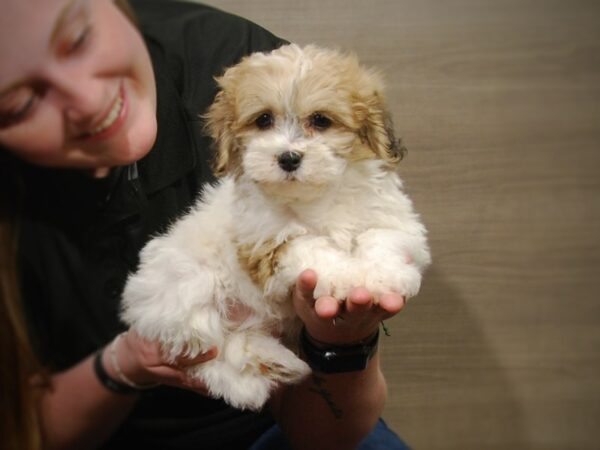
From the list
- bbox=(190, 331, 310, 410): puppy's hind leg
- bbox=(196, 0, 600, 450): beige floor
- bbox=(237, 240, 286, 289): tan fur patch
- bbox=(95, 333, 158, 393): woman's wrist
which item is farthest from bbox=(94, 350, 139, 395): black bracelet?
bbox=(196, 0, 600, 450): beige floor

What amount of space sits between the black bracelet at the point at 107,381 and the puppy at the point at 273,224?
0.08 metres

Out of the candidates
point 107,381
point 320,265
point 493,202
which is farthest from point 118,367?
point 493,202

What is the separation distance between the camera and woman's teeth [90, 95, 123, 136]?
2.55ft

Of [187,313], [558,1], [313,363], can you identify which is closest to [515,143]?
[558,1]

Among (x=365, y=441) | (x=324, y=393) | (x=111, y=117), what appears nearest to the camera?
(x=111, y=117)

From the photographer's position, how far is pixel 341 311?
854mm

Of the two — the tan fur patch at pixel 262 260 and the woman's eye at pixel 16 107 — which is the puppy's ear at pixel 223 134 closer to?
the tan fur patch at pixel 262 260

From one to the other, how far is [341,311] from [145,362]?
327mm

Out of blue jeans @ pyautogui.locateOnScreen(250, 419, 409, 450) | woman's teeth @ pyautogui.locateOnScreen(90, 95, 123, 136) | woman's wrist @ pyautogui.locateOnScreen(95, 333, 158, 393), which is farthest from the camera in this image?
blue jeans @ pyautogui.locateOnScreen(250, 419, 409, 450)

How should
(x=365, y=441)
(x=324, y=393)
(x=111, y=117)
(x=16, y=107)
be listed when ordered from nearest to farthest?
(x=16, y=107)
(x=111, y=117)
(x=324, y=393)
(x=365, y=441)

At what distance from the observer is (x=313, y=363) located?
100 centimetres

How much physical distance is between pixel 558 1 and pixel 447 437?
4.07 ft

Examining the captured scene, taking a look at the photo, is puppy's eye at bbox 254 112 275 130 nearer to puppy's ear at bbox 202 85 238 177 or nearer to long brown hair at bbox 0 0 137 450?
puppy's ear at bbox 202 85 238 177

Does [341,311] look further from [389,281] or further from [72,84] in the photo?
[72,84]
